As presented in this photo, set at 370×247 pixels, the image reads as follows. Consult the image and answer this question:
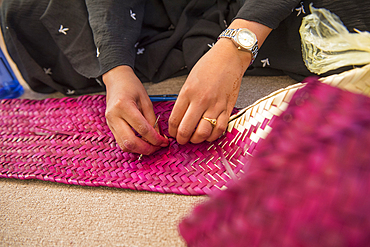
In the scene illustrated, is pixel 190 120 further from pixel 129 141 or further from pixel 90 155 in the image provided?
pixel 90 155

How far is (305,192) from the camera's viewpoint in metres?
0.18

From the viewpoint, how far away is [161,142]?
488 millimetres

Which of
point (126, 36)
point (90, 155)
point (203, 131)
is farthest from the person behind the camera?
point (126, 36)

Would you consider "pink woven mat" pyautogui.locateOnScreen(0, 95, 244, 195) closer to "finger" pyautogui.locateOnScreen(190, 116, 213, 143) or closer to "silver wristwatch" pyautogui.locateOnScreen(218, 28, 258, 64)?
"finger" pyautogui.locateOnScreen(190, 116, 213, 143)

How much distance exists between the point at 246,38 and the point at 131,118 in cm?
33

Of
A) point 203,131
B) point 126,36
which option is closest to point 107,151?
point 203,131

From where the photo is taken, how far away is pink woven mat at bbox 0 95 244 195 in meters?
0.44

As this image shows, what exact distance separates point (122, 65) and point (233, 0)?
471 mm

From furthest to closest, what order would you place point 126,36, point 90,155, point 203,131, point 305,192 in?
point 126,36 → point 90,155 → point 203,131 → point 305,192

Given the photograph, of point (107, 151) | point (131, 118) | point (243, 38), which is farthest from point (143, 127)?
point (243, 38)

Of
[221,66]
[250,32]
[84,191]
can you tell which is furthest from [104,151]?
[250,32]

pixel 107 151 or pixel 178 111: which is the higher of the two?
pixel 178 111

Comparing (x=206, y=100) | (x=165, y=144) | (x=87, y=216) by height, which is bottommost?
(x=87, y=216)

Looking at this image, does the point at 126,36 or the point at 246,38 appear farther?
the point at 126,36
